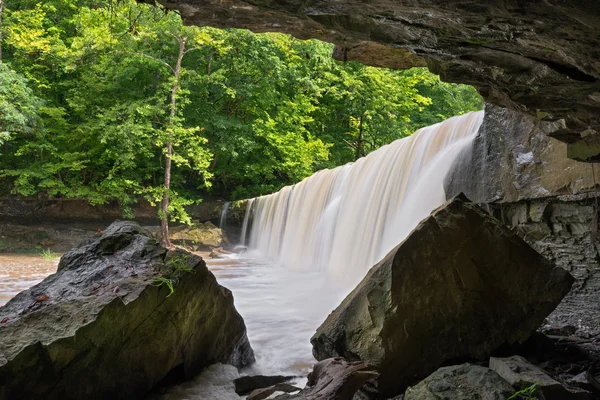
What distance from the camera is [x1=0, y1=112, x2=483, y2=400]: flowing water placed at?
4.67 m

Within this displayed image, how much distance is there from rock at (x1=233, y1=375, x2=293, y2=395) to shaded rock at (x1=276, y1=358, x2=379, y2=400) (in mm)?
568

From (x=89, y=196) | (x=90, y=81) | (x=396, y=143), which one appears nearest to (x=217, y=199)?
(x=89, y=196)

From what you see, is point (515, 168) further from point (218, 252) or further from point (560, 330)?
point (218, 252)

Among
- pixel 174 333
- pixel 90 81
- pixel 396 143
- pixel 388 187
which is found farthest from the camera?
pixel 90 81

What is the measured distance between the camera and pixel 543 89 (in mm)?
2604

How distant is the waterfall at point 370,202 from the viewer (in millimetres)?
6711

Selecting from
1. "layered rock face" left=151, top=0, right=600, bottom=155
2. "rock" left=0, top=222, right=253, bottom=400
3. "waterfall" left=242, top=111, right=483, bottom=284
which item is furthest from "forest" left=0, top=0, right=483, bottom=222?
"layered rock face" left=151, top=0, right=600, bottom=155

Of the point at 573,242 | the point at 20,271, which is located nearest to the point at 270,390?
the point at 573,242

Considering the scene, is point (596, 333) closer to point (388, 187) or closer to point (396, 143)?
point (388, 187)

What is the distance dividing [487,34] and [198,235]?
14639 millimetres

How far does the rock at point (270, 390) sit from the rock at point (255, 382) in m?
0.16

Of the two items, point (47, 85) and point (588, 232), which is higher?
point (47, 85)

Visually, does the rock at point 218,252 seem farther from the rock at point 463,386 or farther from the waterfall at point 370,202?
the rock at point 463,386

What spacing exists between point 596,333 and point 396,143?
551 centimetres
